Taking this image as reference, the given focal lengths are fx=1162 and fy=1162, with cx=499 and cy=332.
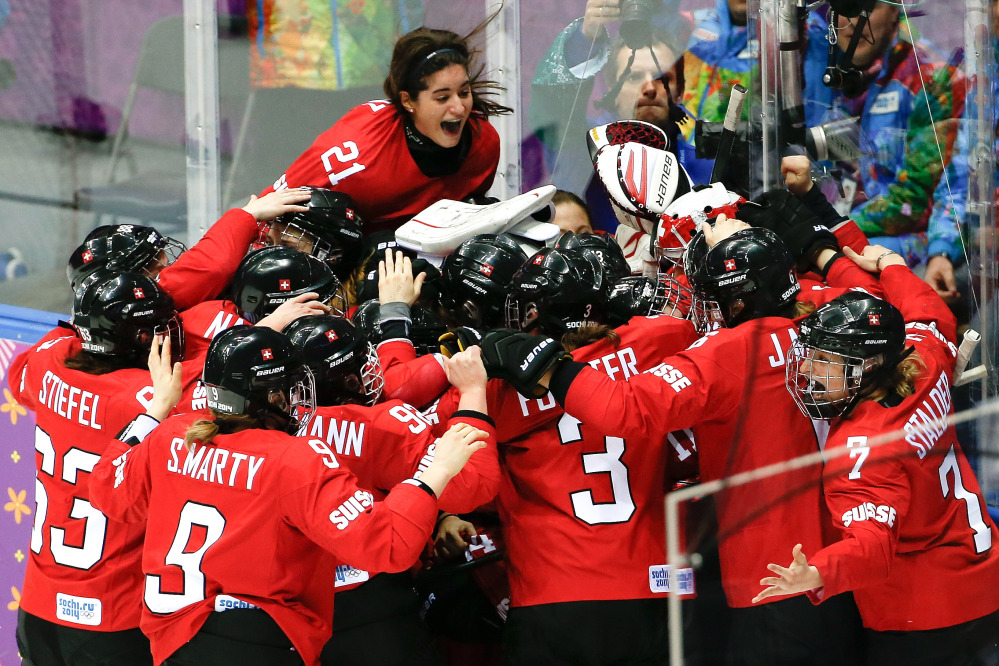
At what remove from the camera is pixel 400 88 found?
4449 millimetres

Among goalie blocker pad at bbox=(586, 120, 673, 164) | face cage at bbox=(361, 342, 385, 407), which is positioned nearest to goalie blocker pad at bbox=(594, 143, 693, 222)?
goalie blocker pad at bbox=(586, 120, 673, 164)

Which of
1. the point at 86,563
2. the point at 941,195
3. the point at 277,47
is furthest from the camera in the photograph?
the point at 277,47

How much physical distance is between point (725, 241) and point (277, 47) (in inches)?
135

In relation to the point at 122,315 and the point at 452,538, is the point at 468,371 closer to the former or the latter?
the point at 452,538

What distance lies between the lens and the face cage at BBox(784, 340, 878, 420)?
2.85 meters

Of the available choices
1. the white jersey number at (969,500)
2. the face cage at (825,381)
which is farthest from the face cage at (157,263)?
the white jersey number at (969,500)

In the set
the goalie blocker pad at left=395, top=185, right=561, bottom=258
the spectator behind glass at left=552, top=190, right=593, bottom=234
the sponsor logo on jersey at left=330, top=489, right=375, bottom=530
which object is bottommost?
the sponsor logo on jersey at left=330, top=489, right=375, bottom=530

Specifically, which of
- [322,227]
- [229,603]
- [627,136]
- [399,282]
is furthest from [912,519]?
[322,227]

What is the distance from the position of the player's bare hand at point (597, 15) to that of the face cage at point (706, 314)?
81.9 inches

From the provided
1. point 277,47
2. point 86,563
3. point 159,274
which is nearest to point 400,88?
point 159,274

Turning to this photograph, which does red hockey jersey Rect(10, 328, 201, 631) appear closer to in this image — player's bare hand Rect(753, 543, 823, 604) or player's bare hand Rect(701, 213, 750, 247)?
player's bare hand Rect(701, 213, 750, 247)

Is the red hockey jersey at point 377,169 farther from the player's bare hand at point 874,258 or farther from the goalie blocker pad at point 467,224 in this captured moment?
the player's bare hand at point 874,258

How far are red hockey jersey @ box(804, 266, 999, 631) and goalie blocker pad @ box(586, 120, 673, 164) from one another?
60.8 inches

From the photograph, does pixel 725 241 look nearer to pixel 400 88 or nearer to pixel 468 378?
pixel 468 378
